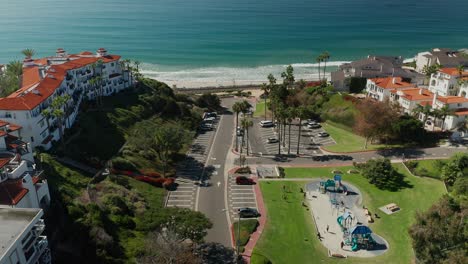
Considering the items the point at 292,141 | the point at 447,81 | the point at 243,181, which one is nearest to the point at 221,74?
the point at 292,141

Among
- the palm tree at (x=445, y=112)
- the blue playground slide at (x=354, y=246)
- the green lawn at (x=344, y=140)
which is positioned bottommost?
the blue playground slide at (x=354, y=246)

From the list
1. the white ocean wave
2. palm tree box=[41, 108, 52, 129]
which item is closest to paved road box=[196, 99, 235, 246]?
palm tree box=[41, 108, 52, 129]

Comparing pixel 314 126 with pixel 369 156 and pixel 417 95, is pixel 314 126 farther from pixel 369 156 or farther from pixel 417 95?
pixel 417 95

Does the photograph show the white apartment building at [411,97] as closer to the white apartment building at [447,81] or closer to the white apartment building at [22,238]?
the white apartment building at [447,81]

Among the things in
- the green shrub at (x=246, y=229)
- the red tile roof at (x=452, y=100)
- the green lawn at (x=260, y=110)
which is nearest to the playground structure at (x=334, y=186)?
the green shrub at (x=246, y=229)

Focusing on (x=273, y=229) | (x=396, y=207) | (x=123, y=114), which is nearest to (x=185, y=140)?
(x=123, y=114)

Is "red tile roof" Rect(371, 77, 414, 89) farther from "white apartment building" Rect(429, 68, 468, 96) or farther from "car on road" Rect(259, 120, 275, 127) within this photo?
"car on road" Rect(259, 120, 275, 127)
